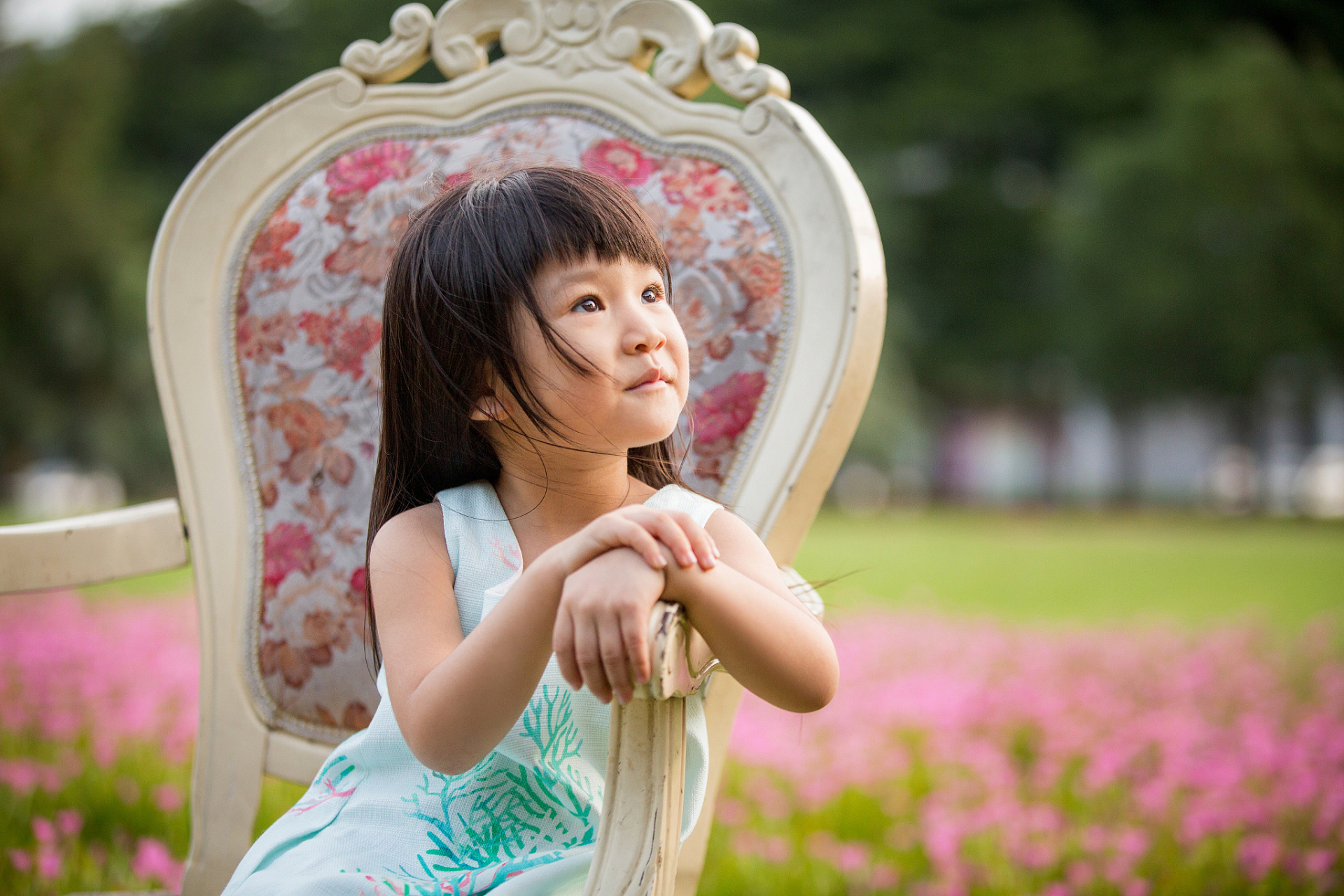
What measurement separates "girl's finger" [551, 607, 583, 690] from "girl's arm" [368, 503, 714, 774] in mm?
48

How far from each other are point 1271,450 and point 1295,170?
779 cm

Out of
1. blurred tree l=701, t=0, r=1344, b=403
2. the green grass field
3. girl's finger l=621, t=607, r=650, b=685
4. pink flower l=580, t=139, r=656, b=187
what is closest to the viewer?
girl's finger l=621, t=607, r=650, b=685

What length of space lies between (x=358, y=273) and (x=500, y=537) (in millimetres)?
563

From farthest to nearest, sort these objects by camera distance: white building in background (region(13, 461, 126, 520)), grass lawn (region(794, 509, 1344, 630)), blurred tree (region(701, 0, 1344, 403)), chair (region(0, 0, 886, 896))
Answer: blurred tree (region(701, 0, 1344, 403))
white building in background (region(13, 461, 126, 520))
grass lawn (region(794, 509, 1344, 630))
chair (region(0, 0, 886, 896))

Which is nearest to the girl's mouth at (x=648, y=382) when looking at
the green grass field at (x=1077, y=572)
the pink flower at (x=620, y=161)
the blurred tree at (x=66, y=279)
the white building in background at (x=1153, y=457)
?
the pink flower at (x=620, y=161)

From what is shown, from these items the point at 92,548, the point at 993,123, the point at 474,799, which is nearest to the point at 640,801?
the point at 474,799

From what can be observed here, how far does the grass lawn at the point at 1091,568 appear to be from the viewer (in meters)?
6.69

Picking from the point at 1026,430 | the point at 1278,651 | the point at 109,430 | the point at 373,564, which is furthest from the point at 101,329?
the point at 1026,430

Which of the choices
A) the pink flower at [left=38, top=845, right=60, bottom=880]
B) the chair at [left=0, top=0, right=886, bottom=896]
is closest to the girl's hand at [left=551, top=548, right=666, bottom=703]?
the chair at [left=0, top=0, right=886, bottom=896]

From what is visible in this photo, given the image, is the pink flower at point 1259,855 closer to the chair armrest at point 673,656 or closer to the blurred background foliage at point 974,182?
the chair armrest at point 673,656

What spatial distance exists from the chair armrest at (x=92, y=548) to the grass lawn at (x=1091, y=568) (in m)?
2.55

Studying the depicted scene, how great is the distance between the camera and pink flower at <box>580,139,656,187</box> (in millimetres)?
1449

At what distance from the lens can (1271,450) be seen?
20516mm

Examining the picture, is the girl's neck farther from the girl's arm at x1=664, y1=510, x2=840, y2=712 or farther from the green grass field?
the green grass field
